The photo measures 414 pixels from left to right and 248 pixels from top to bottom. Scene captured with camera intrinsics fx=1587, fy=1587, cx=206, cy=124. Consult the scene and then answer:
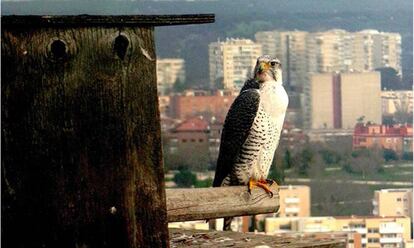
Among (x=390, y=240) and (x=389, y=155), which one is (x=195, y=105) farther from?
(x=390, y=240)

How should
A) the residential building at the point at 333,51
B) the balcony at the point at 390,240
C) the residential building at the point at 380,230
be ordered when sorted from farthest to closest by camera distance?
the residential building at the point at 333,51
the residential building at the point at 380,230
the balcony at the point at 390,240

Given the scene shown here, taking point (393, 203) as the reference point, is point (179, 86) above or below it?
above

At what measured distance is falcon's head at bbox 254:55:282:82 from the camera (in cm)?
626

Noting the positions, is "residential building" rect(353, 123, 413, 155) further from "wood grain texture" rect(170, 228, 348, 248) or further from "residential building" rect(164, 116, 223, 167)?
"wood grain texture" rect(170, 228, 348, 248)

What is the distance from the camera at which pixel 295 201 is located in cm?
5141

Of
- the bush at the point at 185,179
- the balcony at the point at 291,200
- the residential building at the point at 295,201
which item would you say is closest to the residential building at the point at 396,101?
the residential building at the point at 295,201

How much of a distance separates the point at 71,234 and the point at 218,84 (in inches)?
1906

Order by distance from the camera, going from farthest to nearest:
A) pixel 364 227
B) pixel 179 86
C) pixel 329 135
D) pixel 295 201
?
pixel 179 86 → pixel 329 135 → pixel 295 201 → pixel 364 227

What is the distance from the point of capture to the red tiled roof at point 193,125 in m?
53.9

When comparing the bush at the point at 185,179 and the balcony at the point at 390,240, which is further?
the bush at the point at 185,179

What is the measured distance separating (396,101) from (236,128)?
176 feet

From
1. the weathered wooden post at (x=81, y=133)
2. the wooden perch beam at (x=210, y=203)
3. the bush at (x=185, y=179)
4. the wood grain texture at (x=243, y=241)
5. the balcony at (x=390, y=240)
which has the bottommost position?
the balcony at (x=390, y=240)

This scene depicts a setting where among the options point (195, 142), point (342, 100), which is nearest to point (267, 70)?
point (195, 142)

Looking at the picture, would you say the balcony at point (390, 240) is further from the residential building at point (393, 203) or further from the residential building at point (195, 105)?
the residential building at point (195, 105)
